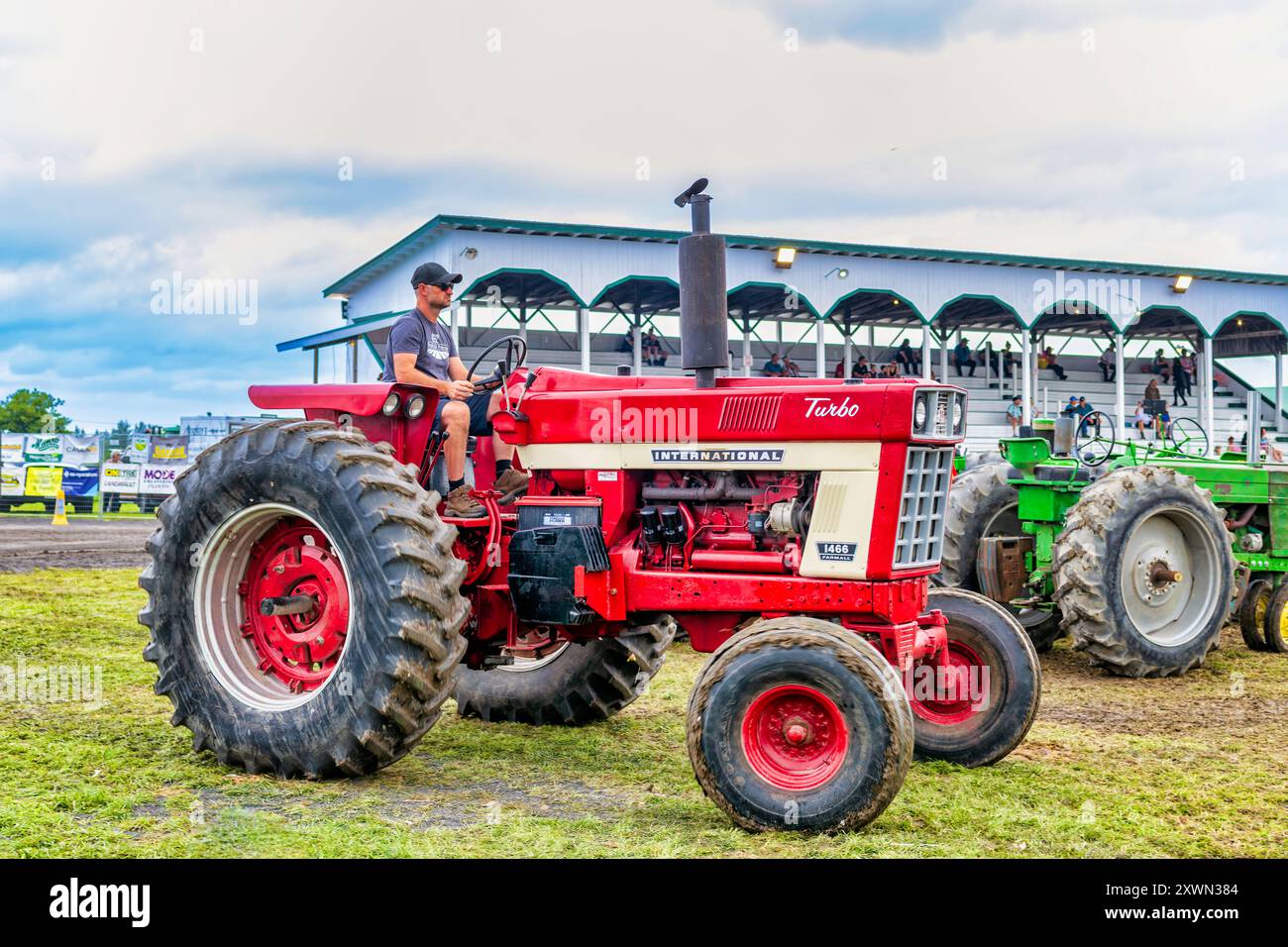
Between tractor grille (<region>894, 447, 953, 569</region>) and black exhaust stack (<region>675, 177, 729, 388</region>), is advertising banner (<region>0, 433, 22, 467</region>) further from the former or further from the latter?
tractor grille (<region>894, 447, 953, 569</region>)

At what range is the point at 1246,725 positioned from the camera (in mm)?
6551

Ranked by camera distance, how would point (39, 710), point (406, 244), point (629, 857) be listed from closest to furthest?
point (629, 857)
point (39, 710)
point (406, 244)

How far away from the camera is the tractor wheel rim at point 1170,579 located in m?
8.33

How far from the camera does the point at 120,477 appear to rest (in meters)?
25.9

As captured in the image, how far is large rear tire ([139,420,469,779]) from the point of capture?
4.77m

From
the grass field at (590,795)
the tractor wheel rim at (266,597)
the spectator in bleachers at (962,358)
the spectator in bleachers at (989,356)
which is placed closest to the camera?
the grass field at (590,795)

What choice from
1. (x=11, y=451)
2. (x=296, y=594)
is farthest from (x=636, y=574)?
(x=11, y=451)

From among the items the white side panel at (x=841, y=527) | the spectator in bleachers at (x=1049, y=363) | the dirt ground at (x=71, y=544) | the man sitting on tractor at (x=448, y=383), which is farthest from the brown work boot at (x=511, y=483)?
the spectator in bleachers at (x=1049, y=363)

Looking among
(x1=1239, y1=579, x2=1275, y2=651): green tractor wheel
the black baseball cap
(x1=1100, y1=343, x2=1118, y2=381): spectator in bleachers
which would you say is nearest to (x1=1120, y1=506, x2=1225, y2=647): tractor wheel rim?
(x1=1239, y1=579, x2=1275, y2=651): green tractor wheel

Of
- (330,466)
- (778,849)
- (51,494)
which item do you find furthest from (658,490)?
(51,494)

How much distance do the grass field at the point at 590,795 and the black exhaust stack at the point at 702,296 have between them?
5.78 ft

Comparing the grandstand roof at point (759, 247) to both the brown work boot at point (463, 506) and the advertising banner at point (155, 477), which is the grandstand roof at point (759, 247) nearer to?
the advertising banner at point (155, 477)

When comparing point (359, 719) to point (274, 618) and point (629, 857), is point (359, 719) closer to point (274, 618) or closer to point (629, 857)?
point (274, 618)

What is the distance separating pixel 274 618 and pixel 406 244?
20.3 metres
